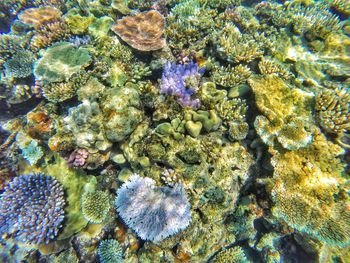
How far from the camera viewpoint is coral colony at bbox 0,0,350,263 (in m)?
3.59

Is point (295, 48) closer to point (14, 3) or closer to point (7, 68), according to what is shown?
point (7, 68)

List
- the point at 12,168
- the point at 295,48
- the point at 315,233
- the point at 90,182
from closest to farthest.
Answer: the point at 315,233, the point at 90,182, the point at 12,168, the point at 295,48

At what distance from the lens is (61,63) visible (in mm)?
4582

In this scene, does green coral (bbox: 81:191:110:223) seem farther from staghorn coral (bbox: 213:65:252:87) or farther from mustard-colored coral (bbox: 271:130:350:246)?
staghorn coral (bbox: 213:65:252:87)

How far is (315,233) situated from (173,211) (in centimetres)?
271

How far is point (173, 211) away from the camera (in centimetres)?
340

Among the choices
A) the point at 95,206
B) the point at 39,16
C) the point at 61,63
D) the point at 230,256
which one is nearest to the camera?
the point at 95,206

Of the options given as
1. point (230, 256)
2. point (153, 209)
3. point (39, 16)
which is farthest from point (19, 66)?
point (230, 256)

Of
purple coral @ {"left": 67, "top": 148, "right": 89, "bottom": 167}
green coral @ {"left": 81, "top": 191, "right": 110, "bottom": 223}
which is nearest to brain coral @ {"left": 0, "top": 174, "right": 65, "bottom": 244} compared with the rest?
green coral @ {"left": 81, "top": 191, "right": 110, "bottom": 223}

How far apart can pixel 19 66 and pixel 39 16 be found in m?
2.00

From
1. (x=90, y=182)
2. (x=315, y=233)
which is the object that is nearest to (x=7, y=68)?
(x=90, y=182)

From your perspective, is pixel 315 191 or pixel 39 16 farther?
pixel 39 16

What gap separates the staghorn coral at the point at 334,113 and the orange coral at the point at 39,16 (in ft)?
23.5

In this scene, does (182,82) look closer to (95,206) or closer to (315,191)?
(95,206)
